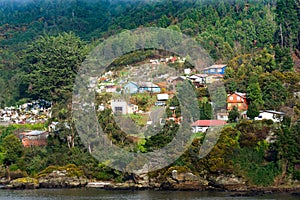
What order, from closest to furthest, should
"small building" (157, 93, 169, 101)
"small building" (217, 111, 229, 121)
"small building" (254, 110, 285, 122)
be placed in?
"small building" (254, 110, 285, 122)
"small building" (217, 111, 229, 121)
"small building" (157, 93, 169, 101)

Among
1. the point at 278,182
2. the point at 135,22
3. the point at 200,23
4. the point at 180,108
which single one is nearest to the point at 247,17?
the point at 200,23

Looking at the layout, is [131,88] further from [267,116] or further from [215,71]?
[267,116]

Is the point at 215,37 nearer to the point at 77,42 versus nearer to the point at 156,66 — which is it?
the point at 156,66

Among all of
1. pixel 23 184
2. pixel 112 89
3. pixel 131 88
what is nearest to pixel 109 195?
pixel 23 184

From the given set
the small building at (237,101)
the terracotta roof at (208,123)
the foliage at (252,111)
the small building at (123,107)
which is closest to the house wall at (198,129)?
the terracotta roof at (208,123)

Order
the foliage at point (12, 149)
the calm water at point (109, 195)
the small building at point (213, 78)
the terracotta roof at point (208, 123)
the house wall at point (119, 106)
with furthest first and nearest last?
the small building at point (213, 78), the house wall at point (119, 106), the foliage at point (12, 149), the terracotta roof at point (208, 123), the calm water at point (109, 195)

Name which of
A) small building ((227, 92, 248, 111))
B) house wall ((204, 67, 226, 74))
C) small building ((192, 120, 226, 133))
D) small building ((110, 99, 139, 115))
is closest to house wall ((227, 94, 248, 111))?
small building ((227, 92, 248, 111))

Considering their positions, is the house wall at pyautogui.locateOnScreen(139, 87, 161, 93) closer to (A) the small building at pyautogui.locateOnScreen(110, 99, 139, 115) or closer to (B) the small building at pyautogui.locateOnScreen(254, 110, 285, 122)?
(A) the small building at pyautogui.locateOnScreen(110, 99, 139, 115)

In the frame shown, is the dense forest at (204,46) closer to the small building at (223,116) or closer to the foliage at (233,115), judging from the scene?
the foliage at (233,115)
